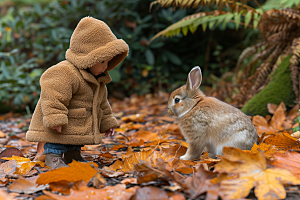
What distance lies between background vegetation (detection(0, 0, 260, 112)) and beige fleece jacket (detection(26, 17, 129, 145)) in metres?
3.52

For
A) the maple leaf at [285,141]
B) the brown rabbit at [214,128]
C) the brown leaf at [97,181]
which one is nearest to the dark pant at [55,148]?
the brown leaf at [97,181]

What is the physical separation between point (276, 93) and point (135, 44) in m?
3.60

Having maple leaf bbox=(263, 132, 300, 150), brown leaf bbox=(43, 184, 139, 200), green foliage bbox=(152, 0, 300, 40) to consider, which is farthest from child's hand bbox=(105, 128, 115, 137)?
green foliage bbox=(152, 0, 300, 40)

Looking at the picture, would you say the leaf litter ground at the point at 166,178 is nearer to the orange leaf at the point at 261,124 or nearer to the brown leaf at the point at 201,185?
the brown leaf at the point at 201,185

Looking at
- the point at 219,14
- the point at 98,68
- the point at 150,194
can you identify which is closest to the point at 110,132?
the point at 98,68

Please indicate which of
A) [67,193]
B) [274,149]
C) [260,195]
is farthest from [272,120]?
[67,193]

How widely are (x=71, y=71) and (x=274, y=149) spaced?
6.09ft

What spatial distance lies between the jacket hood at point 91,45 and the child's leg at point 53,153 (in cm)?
73

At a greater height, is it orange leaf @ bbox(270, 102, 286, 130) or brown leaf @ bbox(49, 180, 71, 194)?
orange leaf @ bbox(270, 102, 286, 130)

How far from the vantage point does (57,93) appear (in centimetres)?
236

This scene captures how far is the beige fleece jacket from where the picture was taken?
238cm

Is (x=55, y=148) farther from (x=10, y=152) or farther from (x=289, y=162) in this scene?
(x=289, y=162)

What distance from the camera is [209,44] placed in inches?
293

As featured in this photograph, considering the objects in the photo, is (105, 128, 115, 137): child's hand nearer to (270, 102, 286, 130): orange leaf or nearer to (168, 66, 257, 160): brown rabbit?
(168, 66, 257, 160): brown rabbit
